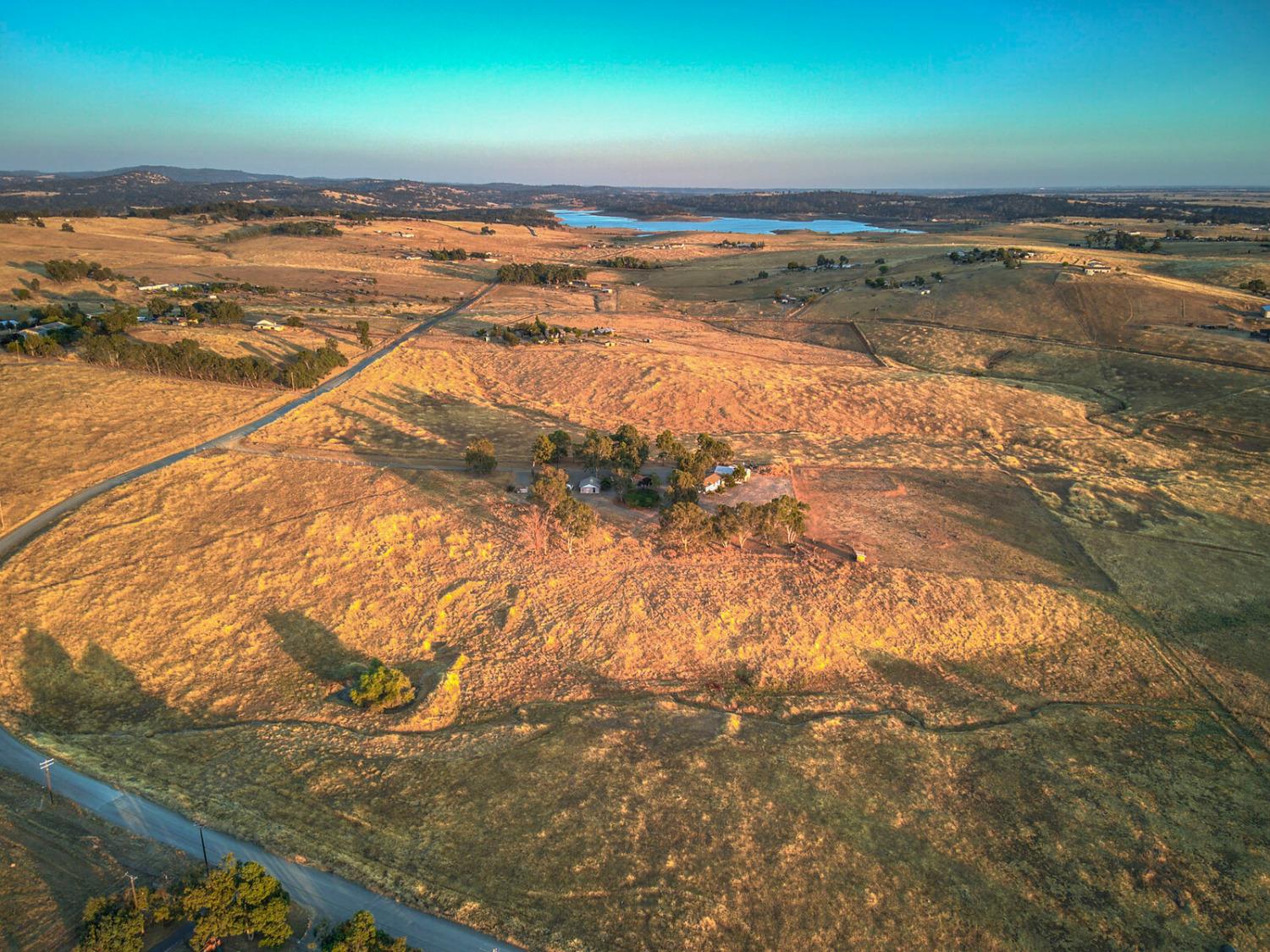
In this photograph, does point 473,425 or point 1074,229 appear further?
point 1074,229

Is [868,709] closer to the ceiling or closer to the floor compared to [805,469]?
closer to the floor

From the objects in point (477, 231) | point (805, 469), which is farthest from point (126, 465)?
point (477, 231)

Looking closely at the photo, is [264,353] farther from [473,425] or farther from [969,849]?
[969,849]

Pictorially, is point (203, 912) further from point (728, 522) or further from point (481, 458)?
point (481, 458)

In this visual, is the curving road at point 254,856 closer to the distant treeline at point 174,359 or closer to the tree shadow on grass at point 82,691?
the tree shadow on grass at point 82,691

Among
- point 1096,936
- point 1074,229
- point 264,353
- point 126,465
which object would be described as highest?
point 1074,229

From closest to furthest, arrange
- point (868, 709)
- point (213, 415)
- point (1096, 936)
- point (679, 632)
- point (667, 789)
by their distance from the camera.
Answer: point (1096, 936) → point (667, 789) → point (868, 709) → point (679, 632) → point (213, 415)

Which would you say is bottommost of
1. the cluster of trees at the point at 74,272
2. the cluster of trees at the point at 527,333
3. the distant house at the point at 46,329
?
the cluster of trees at the point at 527,333

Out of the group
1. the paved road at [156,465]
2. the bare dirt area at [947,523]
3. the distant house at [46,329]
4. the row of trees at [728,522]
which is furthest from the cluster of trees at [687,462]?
the distant house at [46,329]
